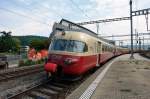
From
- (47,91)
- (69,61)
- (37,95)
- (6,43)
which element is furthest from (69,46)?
(6,43)

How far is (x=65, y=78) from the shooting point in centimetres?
1312

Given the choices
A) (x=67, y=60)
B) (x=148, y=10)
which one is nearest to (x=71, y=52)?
(x=67, y=60)

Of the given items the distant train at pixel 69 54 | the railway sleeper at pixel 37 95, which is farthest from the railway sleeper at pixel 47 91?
the distant train at pixel 69 54

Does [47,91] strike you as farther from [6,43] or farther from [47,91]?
[6,43]

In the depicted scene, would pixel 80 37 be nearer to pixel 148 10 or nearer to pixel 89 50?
pixel 89 50

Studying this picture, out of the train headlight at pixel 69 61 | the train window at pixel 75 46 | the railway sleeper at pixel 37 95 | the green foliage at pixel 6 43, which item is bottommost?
the railway sleeper at pixel 37 95

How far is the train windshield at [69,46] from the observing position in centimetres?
1313

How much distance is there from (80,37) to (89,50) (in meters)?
1.33

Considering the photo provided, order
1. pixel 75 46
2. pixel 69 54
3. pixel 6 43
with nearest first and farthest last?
pixel 69 54
pixel 75 46
pixel 6 43

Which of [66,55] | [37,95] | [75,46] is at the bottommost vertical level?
[37,95]

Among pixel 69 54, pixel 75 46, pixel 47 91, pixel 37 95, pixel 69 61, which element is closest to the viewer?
pixel 37 95

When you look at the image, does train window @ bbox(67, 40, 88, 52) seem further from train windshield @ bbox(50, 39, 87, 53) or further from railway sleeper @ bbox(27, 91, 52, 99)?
railway sleeper @ bbox(27, 91, 52, 99)

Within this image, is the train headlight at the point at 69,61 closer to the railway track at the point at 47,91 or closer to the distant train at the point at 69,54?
the distant train at the point at 69,54

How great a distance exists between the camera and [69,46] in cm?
1326
